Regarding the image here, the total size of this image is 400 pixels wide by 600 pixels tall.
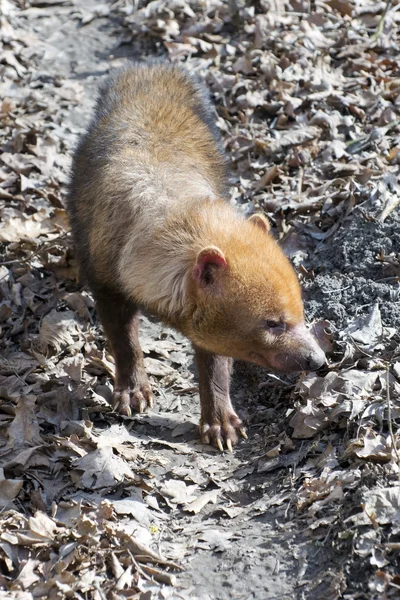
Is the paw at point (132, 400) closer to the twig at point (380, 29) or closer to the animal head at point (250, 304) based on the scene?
the animal head at point (250, 304)

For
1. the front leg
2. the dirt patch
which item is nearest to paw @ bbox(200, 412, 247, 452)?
the front leg

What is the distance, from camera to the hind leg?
253 inches

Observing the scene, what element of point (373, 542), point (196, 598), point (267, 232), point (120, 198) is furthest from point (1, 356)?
point (373, 542)

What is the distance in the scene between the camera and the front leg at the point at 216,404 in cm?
604

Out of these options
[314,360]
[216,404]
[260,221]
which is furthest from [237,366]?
[260,221]

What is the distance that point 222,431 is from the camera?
6.05m

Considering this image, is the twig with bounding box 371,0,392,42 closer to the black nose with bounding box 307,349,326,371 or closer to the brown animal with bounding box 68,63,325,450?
the brown animal with bounding box 68,63,325,450

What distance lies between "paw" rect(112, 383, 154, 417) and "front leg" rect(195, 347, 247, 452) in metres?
0.58

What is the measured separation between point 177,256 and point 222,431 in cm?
143

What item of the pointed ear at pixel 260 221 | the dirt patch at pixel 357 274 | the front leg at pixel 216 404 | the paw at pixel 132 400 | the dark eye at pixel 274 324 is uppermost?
the pointed ear at pixel 260 221

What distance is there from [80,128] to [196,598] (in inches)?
257

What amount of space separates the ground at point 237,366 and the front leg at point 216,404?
11cm

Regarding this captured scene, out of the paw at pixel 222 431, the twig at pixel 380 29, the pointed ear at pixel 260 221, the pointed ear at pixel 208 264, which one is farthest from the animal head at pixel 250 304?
the twig at pixel 380 29

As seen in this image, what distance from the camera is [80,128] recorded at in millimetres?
9703
